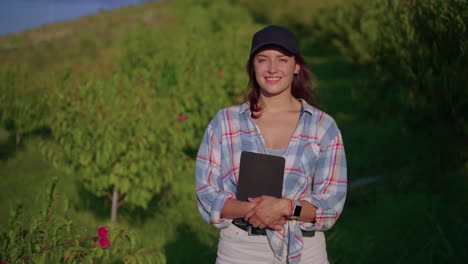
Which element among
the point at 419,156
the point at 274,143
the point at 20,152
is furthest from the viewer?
the point at 20,152

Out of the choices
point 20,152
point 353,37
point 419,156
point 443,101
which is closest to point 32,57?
point 20,152

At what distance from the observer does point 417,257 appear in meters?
4.75

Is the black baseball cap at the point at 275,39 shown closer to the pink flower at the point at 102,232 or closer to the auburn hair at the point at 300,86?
the auburn hair at the point at 300,86

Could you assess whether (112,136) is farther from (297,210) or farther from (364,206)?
(364,206)

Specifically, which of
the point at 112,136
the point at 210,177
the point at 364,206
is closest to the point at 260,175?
the point at 210,177

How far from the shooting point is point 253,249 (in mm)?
2156

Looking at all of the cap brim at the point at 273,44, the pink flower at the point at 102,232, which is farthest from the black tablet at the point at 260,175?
the pink flower at the point at 102,232

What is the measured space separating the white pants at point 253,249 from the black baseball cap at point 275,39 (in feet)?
Answer: 2.94

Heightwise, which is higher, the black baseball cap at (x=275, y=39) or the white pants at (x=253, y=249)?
the black baseball cap at (x=275, y=39)

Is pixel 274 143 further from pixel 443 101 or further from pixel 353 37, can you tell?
pixel 353 37

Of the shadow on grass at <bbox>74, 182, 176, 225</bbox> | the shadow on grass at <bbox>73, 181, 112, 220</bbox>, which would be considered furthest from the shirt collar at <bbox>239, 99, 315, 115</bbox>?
the shadow on grass at <bbox>73, 181, 112, 220</bbox>

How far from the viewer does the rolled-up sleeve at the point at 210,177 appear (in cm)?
217

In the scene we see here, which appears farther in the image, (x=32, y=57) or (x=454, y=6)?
(x=32, y=57)

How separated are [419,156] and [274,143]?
686 centimetres
